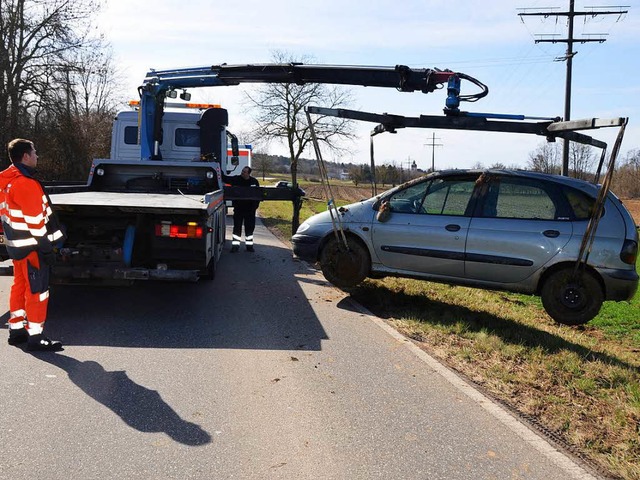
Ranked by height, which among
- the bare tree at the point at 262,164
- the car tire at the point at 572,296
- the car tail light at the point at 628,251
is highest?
the bare tree at the point at 262,164

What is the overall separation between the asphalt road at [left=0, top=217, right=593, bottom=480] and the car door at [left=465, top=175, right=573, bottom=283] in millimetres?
1501

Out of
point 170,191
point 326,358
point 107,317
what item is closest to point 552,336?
point 326,358

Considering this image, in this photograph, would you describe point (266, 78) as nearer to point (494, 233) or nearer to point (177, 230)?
point (177, 230)

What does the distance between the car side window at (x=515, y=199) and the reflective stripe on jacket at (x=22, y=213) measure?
4.84 meters

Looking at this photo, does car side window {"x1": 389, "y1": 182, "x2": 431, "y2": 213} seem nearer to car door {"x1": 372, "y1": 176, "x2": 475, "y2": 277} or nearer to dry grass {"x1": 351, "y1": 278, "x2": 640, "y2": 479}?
car door {"x1": 372, "y1": 176, "x2": 475, "y2": 277}

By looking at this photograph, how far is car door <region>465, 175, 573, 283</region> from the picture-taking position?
21.5 ft

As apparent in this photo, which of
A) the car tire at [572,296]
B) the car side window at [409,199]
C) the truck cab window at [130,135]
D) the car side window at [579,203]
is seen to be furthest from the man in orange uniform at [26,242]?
the truck cab window at [130,135]

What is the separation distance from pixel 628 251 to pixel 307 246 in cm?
398

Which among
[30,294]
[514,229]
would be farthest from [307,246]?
[30,294]

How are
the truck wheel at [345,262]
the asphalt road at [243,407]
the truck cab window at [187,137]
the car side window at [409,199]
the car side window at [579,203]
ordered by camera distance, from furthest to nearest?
the truck cab window at [187,137]
the truck wheel at [345,262]
the car side window at [409,199]
the car side window at [579,203]
the asphalt road at [243,407]

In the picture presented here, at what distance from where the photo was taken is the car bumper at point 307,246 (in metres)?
8.07

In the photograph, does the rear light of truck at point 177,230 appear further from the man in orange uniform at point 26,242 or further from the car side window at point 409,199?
the car side window at point 409,199

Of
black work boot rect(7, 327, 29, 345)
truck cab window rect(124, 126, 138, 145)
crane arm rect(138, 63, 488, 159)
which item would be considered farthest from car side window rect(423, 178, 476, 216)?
truck cab window rect(124, 126, 138, 145)

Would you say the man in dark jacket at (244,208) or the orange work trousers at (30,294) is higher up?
the man in dark jacket at (244,208)
